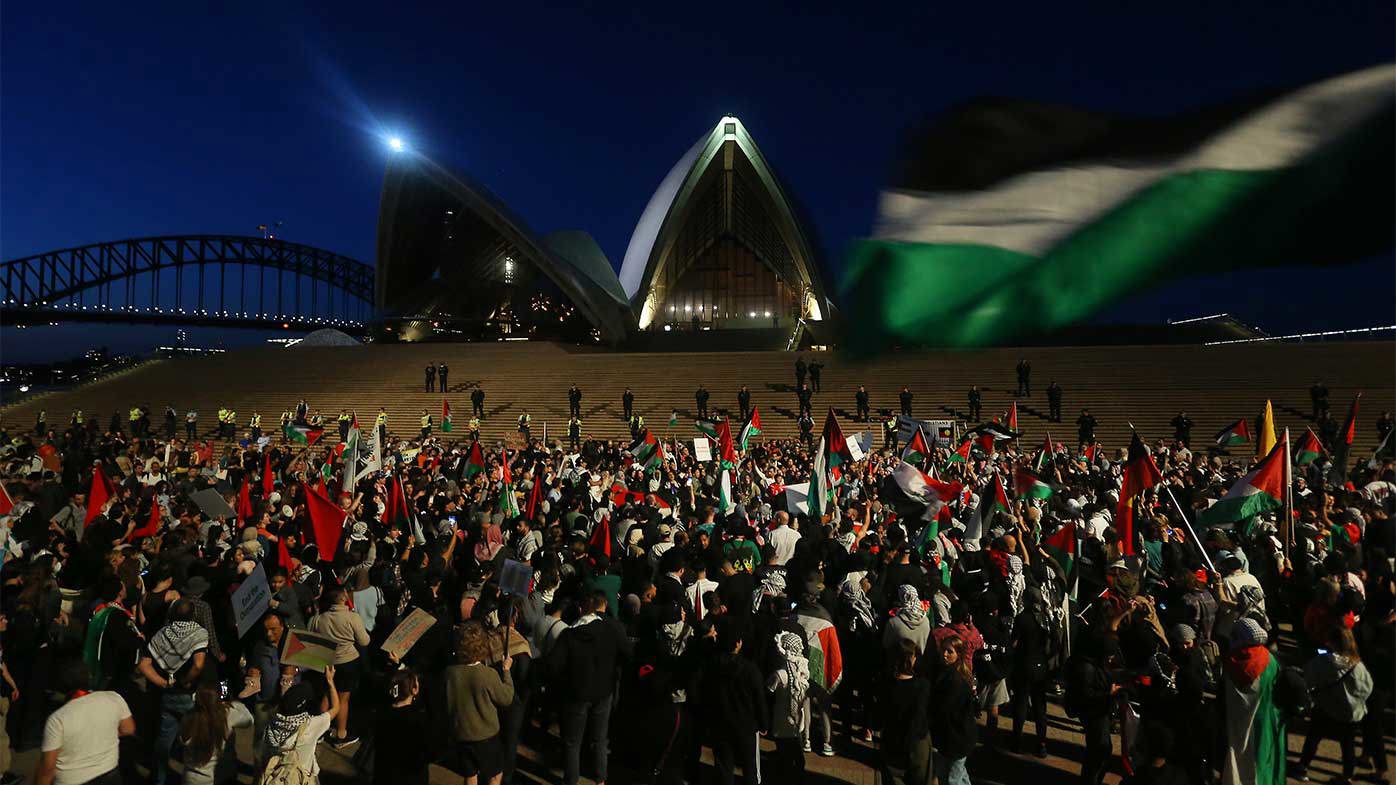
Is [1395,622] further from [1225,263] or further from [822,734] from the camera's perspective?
[822,734]

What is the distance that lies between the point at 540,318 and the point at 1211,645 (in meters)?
45.9

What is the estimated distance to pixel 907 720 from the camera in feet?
11.9

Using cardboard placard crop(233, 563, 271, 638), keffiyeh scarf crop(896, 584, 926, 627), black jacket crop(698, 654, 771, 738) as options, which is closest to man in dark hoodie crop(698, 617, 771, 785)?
black jacket crop(698, 654, 771, 738)

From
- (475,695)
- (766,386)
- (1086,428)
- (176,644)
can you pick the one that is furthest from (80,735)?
(766,386)

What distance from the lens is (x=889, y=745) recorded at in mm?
3684

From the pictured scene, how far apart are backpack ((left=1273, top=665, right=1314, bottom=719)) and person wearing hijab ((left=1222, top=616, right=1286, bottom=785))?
0.02 metres

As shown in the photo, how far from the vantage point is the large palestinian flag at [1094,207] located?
109 inches

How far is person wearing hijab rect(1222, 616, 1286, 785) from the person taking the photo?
11.2 ft

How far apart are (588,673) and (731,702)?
27.6 inches

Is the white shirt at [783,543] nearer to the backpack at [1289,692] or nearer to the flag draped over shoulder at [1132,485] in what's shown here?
the flag draped over shoulder at [1132,485]

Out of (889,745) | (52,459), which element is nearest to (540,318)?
(52,459)

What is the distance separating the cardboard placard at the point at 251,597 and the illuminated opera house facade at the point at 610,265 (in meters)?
35.5

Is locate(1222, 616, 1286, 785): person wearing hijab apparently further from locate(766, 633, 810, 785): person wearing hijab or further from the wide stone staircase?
the wide stone staircase

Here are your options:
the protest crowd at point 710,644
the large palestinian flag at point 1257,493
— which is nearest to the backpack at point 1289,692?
the protest crowd at point 710,644
